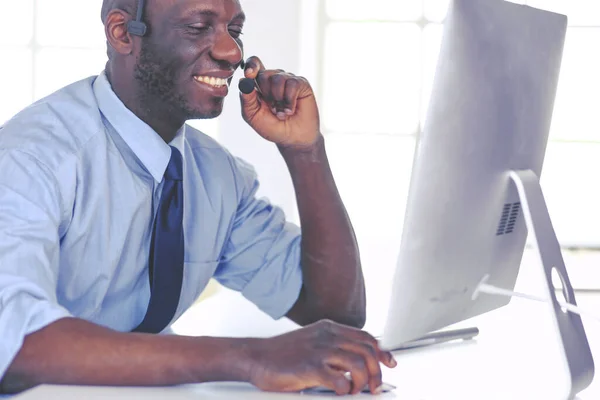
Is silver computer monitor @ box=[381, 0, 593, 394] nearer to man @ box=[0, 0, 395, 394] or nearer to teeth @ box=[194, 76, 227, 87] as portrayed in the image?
man @ box=[0, 0, 395, 394]

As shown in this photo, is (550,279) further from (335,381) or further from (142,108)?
(142,108)

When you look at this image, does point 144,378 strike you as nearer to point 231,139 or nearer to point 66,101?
point 66,101

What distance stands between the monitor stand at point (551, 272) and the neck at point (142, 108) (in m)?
0.66

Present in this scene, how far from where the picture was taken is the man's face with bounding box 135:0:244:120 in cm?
153

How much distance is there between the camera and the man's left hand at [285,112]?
167 centimetres

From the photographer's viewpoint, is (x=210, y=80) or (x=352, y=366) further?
(x=210, y=80)

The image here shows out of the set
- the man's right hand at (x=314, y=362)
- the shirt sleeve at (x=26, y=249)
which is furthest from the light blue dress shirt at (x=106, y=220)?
the man's right hand at (x=314, y=362)

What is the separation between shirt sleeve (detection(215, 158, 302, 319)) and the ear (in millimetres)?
361

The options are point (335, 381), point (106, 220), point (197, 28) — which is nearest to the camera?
point (335, 381)

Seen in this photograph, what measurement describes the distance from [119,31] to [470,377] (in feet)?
2.83

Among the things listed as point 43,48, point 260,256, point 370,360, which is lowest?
point 260,256

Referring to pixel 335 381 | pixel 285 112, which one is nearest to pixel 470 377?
pixel 335 381

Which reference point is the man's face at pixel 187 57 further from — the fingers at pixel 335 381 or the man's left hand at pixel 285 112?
the fingers at pixel 335 381

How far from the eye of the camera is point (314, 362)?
1.10 meters
